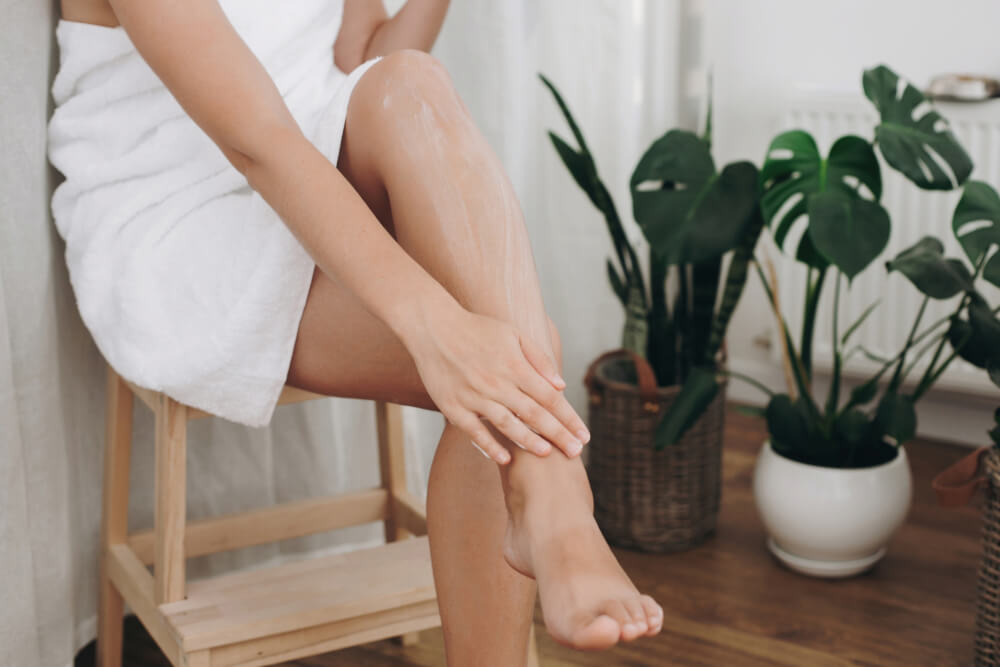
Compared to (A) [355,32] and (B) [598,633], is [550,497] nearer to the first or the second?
(B) [598,633]

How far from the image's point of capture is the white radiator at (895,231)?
2.02 metres

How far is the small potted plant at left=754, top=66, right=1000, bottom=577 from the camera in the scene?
4.57 feet

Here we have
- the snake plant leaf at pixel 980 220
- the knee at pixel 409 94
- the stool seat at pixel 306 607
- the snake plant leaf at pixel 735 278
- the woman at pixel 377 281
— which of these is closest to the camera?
the woman at pixel 377 281

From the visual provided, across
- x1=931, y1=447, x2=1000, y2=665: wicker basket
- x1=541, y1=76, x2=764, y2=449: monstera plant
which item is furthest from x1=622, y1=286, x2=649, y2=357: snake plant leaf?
x1=931, y1=447, x2=1000, y2=665: wicker basket

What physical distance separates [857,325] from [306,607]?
0.95 metres

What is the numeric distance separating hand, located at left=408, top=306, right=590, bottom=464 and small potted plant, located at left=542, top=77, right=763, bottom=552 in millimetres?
796

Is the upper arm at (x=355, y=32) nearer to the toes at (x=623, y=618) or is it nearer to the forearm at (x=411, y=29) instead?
the forearm at (x=411, y=29)

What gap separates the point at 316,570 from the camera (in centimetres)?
126

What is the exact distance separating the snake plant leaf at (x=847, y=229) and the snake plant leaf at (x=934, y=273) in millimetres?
55

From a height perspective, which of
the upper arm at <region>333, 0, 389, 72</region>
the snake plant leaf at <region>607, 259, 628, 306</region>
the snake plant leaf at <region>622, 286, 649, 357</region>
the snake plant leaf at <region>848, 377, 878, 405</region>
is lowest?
the snake plant leaf at <region>848, 377, 878, 405</region>

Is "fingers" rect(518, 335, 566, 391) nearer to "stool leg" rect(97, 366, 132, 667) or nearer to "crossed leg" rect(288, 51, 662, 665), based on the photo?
"crossed leg" rect(288, 51, 662, 665)

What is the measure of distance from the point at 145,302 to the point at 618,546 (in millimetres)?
1012

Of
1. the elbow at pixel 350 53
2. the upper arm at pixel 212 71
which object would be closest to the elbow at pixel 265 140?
the upper arm at pixel 212 71

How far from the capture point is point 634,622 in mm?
785
